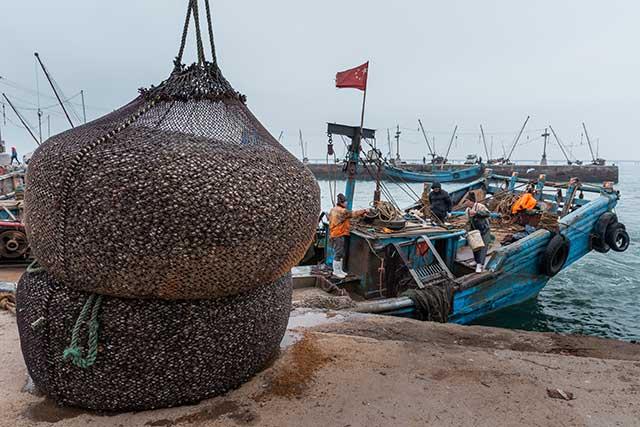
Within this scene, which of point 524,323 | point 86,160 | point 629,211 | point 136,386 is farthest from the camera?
point 629,211

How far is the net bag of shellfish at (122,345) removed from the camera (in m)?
2.10

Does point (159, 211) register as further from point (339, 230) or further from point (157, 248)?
point (339, 230)

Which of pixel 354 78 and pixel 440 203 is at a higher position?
pixel 354 78

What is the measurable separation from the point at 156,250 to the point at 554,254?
24.9ft

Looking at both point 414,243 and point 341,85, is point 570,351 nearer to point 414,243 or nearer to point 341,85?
point 414,243

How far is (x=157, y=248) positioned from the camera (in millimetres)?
1926

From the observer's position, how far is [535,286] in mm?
7949

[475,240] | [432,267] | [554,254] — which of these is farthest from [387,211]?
[554,254]

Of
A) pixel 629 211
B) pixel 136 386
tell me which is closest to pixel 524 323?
pixel 136 386

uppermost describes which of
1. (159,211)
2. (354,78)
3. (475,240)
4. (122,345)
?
(354,78)

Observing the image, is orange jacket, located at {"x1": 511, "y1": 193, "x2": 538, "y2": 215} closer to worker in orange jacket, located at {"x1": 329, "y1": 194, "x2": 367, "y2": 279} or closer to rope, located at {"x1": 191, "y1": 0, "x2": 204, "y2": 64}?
worker in orange jacket, located at {"x1": 329, "y1": 194, "x2": 367, "y2": 279}

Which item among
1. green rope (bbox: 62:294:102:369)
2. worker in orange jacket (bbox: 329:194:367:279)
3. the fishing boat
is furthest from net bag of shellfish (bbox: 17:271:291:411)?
worker in orange jacket (bbox: 329:194:367:279)

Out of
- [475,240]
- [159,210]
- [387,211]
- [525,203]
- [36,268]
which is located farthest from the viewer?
[525,203]

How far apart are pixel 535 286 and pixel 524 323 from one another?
2.88 feet
